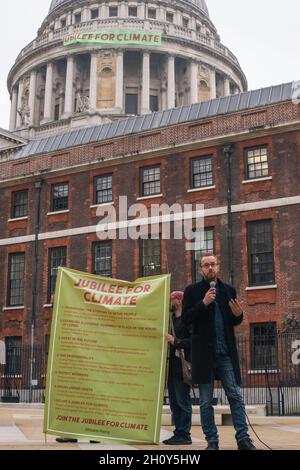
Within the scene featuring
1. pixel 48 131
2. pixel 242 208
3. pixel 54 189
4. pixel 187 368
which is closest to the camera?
pixel 187 368

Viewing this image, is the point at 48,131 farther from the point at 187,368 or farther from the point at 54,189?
the point at 187,368

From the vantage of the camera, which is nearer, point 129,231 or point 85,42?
point 129,231

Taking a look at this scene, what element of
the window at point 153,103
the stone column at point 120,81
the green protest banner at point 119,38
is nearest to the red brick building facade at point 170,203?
the stone column at point 120,81

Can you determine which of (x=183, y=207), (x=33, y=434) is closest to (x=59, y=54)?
(x=183, y=207)

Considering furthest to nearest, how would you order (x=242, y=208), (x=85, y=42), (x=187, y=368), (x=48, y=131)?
(x=85, y=42) → (x=48, y=131) → (x=242, y=208) → (x=187, y=368)

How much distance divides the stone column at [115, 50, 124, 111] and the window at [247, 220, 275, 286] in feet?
142

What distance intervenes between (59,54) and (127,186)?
46710 millimetres

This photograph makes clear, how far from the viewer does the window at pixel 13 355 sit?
2886 centimetres

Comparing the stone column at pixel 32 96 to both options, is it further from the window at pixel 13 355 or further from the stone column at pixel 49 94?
the window at pixel 13 355

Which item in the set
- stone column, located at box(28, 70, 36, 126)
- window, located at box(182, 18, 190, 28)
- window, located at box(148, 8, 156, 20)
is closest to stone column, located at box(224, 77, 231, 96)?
window, located at box(182, 18, 190, 28)

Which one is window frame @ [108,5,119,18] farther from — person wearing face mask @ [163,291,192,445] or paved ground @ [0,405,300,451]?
person wearing face mask @ [163,291,192,445]

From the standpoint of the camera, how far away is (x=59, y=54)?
70.9 metres

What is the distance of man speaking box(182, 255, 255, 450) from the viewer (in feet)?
22.6

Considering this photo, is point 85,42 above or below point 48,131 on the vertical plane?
above
